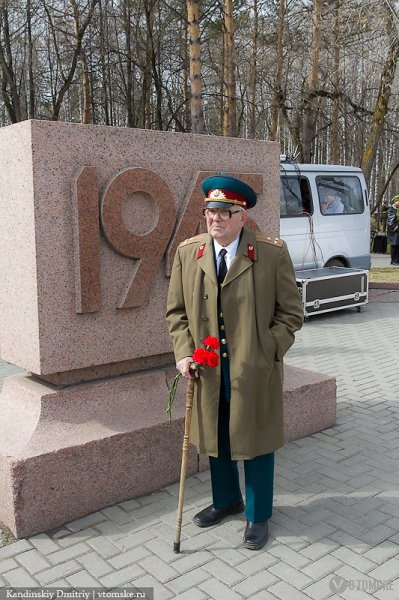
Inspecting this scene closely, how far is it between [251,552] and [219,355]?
3.12 feet

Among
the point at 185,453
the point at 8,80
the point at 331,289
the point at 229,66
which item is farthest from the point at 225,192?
the point at 8,80

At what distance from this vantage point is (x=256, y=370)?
2.87 m

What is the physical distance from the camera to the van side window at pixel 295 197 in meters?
9.58

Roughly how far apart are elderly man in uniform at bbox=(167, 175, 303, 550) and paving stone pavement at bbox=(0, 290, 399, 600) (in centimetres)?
21

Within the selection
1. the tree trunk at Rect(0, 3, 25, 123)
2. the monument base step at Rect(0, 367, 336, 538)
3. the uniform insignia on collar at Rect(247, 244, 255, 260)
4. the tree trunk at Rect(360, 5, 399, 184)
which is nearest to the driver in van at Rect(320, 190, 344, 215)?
the tree trunk at Rect(360, 5, 399, 184)

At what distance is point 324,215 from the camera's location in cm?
1002

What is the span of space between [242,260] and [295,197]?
713 centimetres

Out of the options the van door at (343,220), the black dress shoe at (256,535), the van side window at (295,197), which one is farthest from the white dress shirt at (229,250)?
the van door at (343,220)

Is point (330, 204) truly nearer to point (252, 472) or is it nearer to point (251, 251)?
point (251, 251)

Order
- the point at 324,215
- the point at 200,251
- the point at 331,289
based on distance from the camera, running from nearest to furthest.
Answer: the point at 200,251 < the point at 331,289 < the point at 324,215

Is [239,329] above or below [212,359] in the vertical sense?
above

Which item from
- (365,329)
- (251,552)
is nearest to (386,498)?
(251,552)

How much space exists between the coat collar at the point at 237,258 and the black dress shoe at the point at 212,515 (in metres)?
1.22

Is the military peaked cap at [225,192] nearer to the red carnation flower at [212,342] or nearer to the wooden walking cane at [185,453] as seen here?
the red carnation flower at [212,342]
